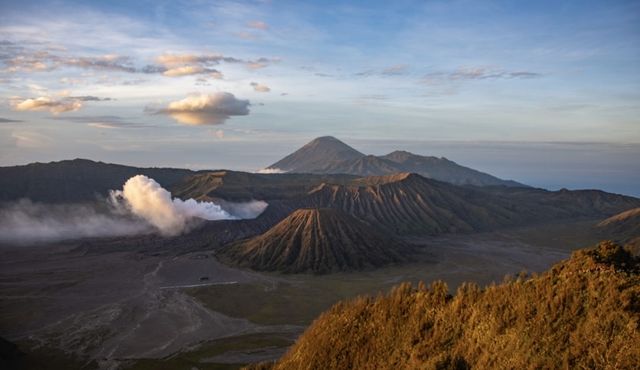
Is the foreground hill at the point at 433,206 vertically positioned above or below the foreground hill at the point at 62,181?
below

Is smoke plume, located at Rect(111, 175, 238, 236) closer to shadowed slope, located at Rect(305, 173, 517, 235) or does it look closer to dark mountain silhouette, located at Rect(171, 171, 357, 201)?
dark mountain silhouette, located at Rect(171, 171, 357, 201)

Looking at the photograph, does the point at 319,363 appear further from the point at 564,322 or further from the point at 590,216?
the point at 590,216

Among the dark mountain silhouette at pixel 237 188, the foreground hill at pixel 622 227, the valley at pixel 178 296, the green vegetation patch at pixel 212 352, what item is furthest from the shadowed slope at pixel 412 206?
the green vegetation patch at pixel 212 352

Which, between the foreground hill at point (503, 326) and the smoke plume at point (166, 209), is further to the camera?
the smoke plume at point (166, 209)

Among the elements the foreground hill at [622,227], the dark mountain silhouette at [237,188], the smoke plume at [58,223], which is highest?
the dark mountain silhouette at [237,188]

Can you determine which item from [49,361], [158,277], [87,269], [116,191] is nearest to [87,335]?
[49,361]

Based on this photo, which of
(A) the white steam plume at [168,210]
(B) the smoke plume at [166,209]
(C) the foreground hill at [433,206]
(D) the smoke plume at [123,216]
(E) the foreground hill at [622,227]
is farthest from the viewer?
(C) the foreground hill at [433,206]

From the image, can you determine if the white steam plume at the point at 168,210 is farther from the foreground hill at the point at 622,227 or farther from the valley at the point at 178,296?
the foreground hill at the point at 622,227
